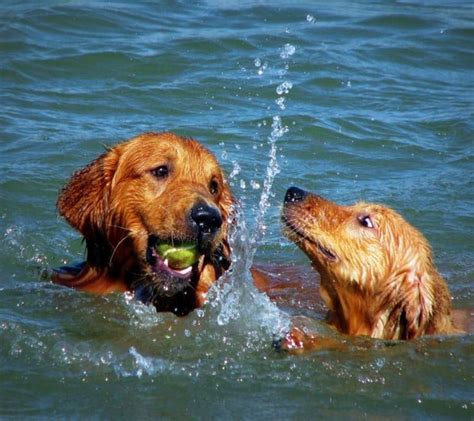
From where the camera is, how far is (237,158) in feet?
38.1

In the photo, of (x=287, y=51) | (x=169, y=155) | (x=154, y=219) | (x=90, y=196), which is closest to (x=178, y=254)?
(x=154, y=219)

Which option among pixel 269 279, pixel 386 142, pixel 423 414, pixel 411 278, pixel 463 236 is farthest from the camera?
pixel 386 142

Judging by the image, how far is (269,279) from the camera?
9.00 m

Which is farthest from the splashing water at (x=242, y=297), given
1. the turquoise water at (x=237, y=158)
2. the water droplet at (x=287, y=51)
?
the water droplet at (x=287, y=51)

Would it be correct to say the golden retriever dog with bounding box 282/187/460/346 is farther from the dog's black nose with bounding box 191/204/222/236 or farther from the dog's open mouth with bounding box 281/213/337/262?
the dog's black nose with bounding box 191/204/222/236

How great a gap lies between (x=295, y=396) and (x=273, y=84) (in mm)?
7418

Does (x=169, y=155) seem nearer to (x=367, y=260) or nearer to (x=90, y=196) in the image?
(x=90, y=196)

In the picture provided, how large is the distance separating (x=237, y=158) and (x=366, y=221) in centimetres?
402

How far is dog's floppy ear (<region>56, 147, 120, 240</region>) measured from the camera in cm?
808

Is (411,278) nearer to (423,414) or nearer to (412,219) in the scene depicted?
(423,414)

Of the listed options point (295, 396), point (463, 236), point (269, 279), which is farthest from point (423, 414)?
point (463, 236)

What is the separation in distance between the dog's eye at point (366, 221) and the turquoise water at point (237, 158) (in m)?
0.80

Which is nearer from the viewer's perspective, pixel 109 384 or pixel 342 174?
pixel 109 384

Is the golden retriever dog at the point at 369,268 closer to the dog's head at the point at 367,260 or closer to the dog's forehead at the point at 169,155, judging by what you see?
the dog's head at the point at 367,260
